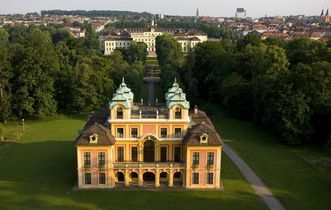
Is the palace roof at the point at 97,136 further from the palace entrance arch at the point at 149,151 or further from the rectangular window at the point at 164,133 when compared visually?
the rectangular window at the point at 164,133

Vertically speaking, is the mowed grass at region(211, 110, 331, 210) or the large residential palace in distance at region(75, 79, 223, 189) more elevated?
the large residential palace in distance at region(75, 79, 223, 189)

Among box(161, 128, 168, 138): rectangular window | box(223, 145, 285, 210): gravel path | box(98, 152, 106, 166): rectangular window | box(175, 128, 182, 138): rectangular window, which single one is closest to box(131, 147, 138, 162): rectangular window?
box(161, 128, 168, 138): rectangular window

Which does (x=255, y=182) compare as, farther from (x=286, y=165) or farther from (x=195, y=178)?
(x=286, y=165)

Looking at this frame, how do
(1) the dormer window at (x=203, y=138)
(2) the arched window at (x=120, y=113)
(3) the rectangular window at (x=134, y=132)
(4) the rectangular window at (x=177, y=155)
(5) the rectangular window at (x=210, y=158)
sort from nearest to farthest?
(1) the dormer window at (x=203, y=138) → (5) the rectangular window at (x=210, y=158) → (2) the arched window at (x=120, y=113) → (3) the rectangular window at (x=134, y=132) → (4) the rectangular window at (x=177, y=155)

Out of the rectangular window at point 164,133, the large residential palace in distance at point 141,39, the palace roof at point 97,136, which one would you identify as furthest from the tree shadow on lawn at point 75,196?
the large residential palace in distance at point 141,39

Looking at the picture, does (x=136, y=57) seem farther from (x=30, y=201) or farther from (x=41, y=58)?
(x=30, y=201)

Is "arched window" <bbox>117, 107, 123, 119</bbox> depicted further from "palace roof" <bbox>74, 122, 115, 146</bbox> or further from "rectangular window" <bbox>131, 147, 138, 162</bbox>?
"rectangular window" <bbox>131, 147, 138, 162</bbox>
